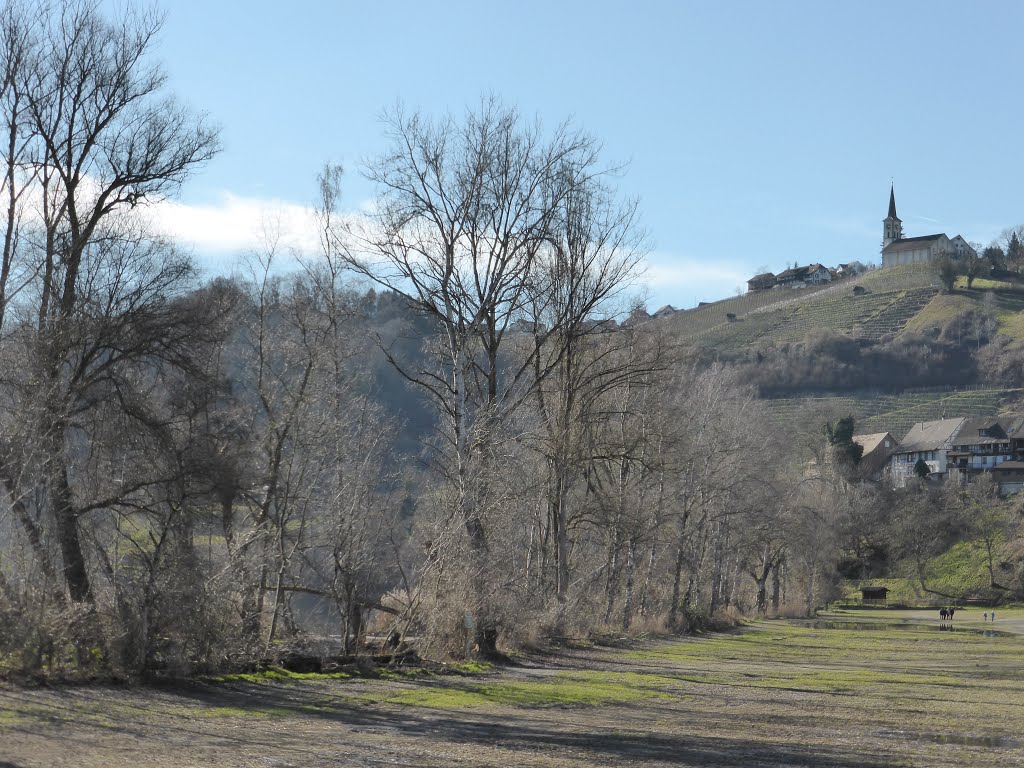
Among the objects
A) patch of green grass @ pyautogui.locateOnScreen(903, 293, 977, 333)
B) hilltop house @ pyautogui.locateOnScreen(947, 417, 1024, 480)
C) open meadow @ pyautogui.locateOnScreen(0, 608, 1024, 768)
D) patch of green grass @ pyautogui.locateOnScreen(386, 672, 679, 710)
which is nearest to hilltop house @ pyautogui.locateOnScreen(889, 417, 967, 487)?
hilltop house @ pyautogui.locateOnScreen(947, 417, 1024, 480)

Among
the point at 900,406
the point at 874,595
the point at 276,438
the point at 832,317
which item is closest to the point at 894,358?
the point at 900,406

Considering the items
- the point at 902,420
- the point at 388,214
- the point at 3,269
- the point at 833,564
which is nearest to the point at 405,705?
the point at 3,269

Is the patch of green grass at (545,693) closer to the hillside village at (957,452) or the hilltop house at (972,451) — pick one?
the hillside village at (957,452)

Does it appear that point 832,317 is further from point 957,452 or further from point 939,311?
point 957,452

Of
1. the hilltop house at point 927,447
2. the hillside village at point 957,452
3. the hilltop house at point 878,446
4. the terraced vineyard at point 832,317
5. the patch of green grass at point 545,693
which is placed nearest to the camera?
the patch of green grass at point 545,693

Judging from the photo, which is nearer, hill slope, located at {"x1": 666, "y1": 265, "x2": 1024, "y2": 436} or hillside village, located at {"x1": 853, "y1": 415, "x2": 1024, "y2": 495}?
hillside village, located at {"x1": 853, "y1": 415, "x2": 1024, "y2": 495}

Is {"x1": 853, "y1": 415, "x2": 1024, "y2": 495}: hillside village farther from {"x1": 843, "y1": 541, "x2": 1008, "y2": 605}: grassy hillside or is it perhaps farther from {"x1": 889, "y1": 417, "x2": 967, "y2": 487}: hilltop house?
{"x1": 843, "y1": 541, "x2": 1008, "y2": 605}: grassy hillside

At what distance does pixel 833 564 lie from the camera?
255 feet

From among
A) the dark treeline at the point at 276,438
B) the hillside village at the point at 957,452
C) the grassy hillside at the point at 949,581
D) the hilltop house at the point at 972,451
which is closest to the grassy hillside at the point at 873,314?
the hillside village at the point at 957,452

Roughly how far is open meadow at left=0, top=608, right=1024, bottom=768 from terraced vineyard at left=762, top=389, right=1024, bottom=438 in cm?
11664

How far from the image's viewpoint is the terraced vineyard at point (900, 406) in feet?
468

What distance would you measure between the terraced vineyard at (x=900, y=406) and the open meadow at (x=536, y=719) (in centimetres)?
11664

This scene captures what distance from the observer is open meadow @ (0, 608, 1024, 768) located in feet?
37.3

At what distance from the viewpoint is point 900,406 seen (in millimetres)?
155375
